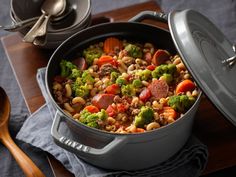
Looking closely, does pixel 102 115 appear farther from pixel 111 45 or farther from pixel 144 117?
pixel 111 45

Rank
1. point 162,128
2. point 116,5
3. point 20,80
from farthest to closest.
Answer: point 116,5 < point 20,80 < point 162,128

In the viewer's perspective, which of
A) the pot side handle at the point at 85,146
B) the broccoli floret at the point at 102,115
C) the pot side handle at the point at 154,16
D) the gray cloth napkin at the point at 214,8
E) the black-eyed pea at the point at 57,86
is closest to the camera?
the pot side handle at the point at 85,146

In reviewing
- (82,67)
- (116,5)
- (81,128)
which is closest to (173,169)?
(81,128)

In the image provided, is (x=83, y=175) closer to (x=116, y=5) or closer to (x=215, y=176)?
(x=215, y=176)

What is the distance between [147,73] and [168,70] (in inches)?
2.5

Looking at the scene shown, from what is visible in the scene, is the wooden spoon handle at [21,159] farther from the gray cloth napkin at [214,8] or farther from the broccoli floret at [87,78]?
the gray cloth napkin at [214,8]

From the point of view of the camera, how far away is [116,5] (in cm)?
210

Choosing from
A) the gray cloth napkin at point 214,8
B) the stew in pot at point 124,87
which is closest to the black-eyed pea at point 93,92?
the stew in pot at point 124,87

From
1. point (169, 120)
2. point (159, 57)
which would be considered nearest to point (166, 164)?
point (169, 120)

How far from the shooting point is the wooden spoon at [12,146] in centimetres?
137

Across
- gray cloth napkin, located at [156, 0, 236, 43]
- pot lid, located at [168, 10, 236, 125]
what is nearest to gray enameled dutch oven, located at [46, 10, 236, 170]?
pot lid, located at [168, 10, 236, 125]

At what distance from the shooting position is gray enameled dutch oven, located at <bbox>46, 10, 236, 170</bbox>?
1.22 meters

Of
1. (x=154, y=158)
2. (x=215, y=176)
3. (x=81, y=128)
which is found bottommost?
(x=215, y=176)

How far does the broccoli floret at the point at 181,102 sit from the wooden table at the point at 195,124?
138 mm
